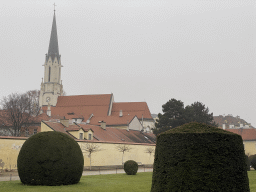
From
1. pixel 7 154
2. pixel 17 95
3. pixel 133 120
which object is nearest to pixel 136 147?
pixel 7 154

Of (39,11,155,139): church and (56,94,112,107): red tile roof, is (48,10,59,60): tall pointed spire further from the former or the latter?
(56,94,112,107): red tile roof

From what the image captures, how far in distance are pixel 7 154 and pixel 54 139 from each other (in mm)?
13710

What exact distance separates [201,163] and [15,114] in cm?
5645

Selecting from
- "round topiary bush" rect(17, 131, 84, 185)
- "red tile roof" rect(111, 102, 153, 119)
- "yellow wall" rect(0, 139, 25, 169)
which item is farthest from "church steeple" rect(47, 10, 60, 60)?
"round topiary bush" rect(17, 131, 84, 185)

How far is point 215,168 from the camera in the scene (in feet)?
30.8

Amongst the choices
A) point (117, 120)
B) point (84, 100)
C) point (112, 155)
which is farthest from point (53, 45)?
point (112, 155)

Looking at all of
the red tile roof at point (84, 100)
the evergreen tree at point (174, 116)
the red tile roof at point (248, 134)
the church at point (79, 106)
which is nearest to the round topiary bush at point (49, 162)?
the evergreen tree at point (174, 116)

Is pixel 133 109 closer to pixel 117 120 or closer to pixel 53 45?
pixel 117 120

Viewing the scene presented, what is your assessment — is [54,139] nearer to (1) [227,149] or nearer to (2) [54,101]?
(1) [227,149]

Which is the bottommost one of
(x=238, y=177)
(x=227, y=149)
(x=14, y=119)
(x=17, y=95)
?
(x=238, y=177)

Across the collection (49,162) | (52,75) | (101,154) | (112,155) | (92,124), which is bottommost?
(49,162)

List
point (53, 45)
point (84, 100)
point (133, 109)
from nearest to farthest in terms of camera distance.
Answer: point (133, 109) → point (84, 100) → point (53, 45)

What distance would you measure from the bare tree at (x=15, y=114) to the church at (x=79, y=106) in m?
8.43

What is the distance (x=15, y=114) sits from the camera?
61.0 metres
